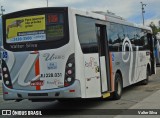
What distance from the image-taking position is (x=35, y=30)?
429 inches

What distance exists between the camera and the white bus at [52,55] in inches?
412

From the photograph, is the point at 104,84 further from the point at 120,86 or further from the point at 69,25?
the point at 69,25

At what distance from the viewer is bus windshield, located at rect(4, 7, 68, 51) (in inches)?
419

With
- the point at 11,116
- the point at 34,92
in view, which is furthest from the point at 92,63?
the point at 11,116

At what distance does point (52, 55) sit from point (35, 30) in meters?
0.92

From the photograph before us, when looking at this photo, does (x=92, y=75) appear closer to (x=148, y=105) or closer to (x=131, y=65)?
(x=148, y=105)

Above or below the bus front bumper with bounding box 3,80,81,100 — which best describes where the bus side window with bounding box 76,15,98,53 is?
above

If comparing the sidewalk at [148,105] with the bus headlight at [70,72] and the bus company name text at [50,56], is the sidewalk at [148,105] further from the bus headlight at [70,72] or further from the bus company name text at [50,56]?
the bus company name text at [50,56]

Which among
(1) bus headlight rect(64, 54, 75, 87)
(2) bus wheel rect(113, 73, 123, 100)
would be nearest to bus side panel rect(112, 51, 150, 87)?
(2) bus wheel rect(113, 73, 123, 100)

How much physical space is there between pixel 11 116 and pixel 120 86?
4.37m

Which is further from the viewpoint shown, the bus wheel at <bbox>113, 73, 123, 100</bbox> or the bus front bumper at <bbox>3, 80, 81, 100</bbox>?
the bus wheel at <bbox>113, 73, 123, 100</bbox>

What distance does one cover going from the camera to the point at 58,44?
10.6 m

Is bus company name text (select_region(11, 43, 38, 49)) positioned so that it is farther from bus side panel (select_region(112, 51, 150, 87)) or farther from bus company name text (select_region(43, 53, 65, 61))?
bus side panel (select_region(112, 51, 150, 87))

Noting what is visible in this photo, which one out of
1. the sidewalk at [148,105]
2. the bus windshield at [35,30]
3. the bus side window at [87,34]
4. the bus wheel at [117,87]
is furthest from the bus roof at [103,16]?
the sidewalk at [148,105]
